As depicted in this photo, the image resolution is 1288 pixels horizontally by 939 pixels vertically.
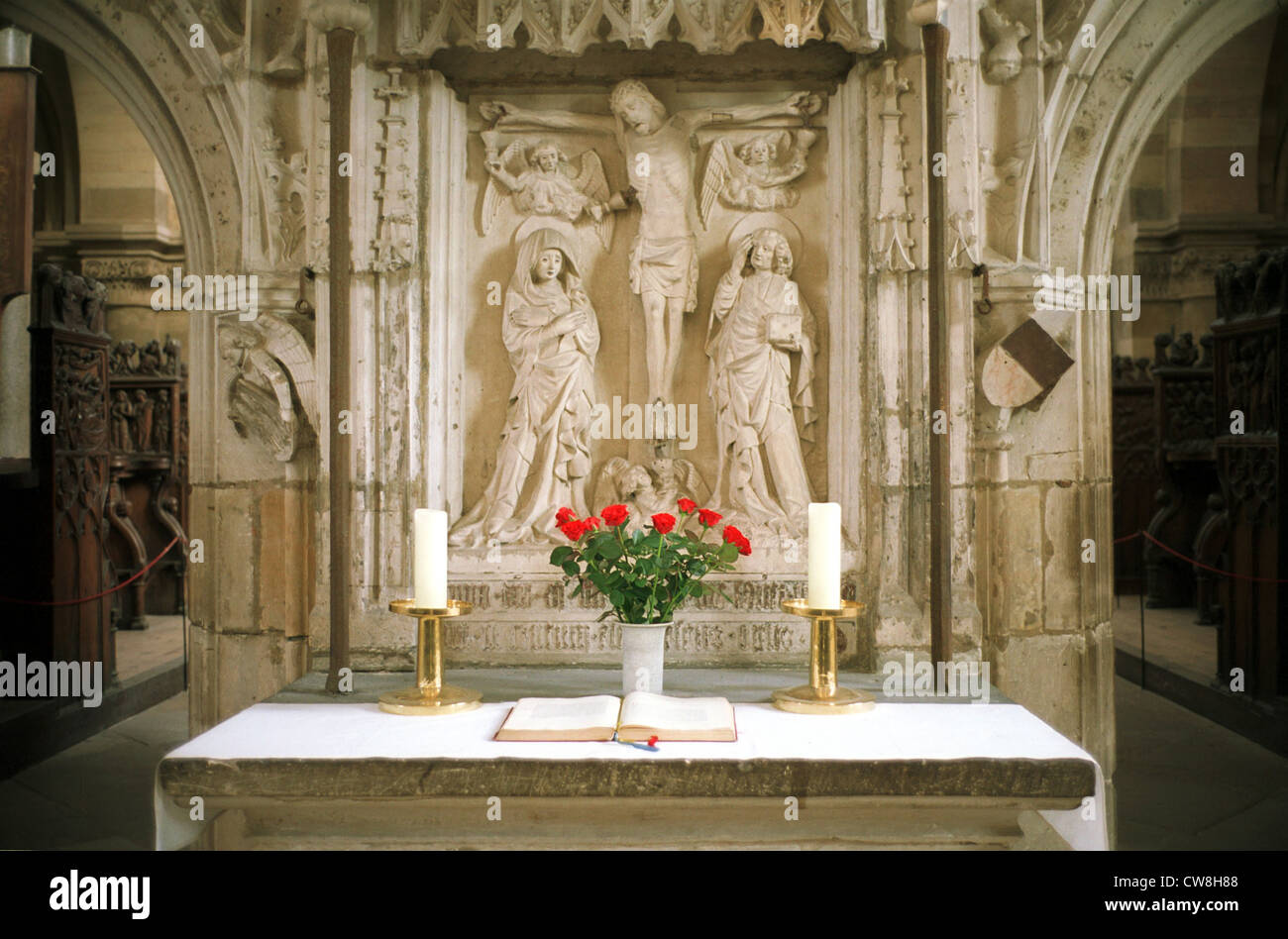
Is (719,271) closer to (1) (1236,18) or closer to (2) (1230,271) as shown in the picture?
(1) (1236,18)

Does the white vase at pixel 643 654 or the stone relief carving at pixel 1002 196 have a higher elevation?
the stone relief carving at pixel 1002 196

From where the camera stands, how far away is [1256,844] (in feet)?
16.2

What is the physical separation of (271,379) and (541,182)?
4.45 ft

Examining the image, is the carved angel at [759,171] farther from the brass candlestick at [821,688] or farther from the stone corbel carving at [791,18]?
the brass candlestick at [821,688]

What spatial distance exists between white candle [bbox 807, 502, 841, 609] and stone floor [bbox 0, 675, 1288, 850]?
272 centimetres

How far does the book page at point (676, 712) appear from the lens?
311cm

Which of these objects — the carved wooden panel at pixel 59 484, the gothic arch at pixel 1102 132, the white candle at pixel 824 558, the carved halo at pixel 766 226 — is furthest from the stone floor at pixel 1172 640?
the carved wooden panel at pixel 59 484

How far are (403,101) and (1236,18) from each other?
352cm

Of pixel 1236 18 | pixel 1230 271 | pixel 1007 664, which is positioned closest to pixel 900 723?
pixel 1007 664

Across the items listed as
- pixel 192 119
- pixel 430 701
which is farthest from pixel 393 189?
pixel 430 701

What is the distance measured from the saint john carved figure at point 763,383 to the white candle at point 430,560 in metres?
1.46

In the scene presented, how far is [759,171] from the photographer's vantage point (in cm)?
455

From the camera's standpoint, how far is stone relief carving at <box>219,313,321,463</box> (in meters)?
4.40

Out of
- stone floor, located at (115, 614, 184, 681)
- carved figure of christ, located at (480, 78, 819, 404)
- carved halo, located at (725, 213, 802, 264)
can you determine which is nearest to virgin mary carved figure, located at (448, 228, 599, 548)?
carved figure of christ, located at (480, 78, 819, 404)
